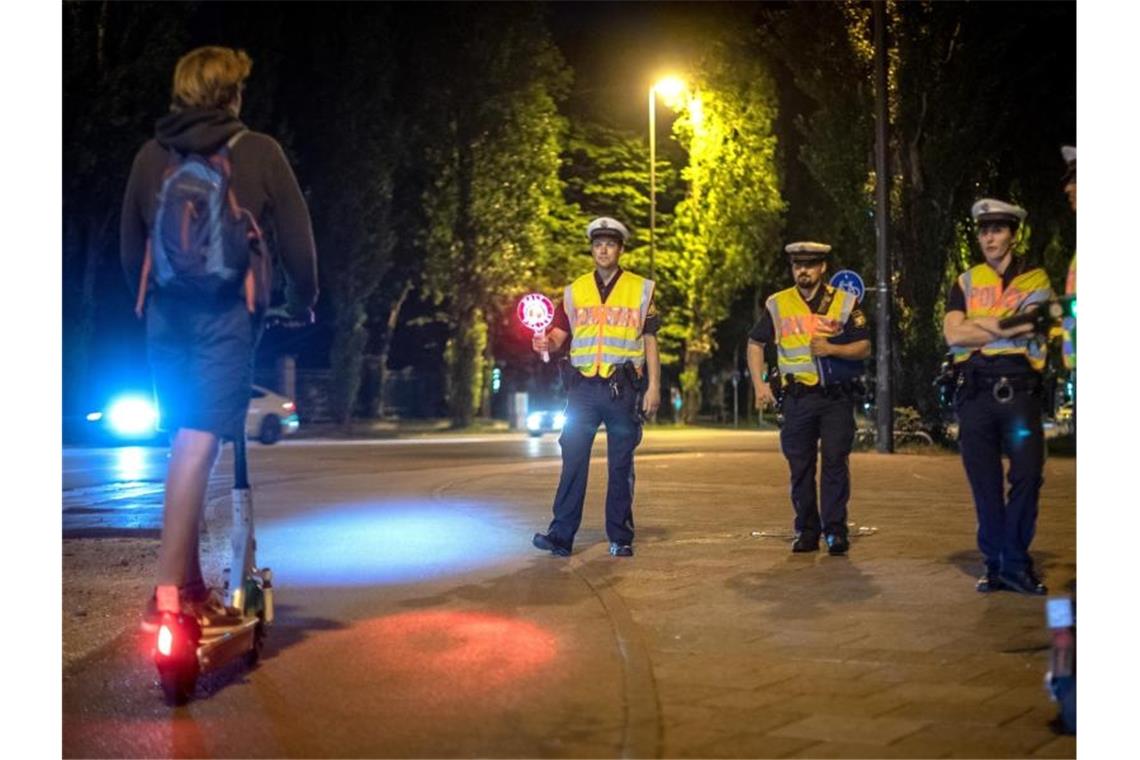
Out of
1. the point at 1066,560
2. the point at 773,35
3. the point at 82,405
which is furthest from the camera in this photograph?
the point at 82,405

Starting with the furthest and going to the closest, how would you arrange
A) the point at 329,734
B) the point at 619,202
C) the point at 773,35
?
the point at 619,202, the point at 773,35, the point at 329,734

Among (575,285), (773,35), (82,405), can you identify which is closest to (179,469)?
(575,285)

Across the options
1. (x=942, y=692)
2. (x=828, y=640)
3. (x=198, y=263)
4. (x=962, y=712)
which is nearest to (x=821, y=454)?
(x=828, y=640)

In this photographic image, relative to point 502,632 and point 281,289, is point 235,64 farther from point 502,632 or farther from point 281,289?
point 502,632

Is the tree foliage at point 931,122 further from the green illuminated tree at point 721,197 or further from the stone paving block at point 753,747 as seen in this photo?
the stone paving block at point 753,747

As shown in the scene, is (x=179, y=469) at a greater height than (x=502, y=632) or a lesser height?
greater

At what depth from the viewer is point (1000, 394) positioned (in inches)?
284

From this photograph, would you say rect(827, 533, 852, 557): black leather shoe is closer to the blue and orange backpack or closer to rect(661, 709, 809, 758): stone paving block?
rect(661, 709, 809, 758): stone paving block

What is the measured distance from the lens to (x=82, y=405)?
34.7 m

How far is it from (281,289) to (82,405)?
30.8 m

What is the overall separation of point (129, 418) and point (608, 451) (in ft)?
71.9

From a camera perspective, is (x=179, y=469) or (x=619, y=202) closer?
(x=179, y=469)

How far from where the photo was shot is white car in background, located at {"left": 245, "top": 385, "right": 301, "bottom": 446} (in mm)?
31109

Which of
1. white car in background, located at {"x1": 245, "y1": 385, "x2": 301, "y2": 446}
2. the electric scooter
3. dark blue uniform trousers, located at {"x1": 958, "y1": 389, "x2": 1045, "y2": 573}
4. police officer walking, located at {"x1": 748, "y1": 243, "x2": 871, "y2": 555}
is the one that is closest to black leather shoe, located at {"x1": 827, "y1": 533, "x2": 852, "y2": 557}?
police officer walking, located at {"x1": 748, "y1": 243, "x2": 871, "y2": 555}
